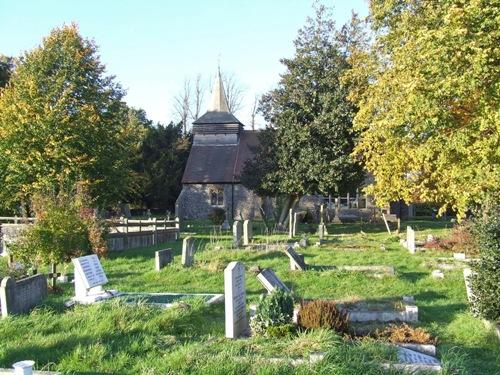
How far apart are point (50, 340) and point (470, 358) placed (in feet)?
19.4

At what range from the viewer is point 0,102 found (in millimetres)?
28656

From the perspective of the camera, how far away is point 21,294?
33.0 ft

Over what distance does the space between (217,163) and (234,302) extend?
122 ft

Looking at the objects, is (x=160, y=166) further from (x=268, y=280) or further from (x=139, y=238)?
(x=268, y=280)

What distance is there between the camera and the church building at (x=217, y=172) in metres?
43.9

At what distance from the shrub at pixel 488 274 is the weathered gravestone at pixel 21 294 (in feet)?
26.4

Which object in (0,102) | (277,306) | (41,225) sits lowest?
(277,306)

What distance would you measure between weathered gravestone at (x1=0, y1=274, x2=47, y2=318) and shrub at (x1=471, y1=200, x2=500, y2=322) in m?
8.06

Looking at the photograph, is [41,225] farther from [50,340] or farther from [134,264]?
[50,340]

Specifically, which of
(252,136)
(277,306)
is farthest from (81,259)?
(252,136)

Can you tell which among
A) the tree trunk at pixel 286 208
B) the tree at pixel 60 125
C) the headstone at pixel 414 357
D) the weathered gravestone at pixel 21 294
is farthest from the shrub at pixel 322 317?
the tree trunk at pixel 286 208

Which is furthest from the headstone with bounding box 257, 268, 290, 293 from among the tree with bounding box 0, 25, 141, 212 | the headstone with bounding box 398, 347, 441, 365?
the tree with bounding box 0, 25, 141, 212

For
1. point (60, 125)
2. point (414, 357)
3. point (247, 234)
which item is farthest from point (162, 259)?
point (60, 125)

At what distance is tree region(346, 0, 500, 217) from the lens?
1453 centimetres
